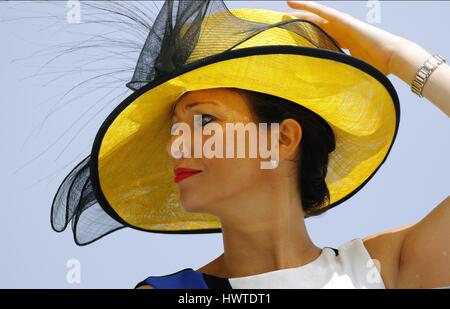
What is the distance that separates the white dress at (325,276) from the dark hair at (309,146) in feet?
0.85

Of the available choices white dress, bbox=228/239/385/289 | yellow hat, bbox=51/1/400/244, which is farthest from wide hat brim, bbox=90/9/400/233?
white dress, bbox=228/239/385/289

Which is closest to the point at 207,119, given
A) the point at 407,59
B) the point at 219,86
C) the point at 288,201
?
the point at 219,86

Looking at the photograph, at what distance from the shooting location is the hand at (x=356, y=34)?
2.45 m

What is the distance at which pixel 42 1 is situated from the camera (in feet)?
6.93

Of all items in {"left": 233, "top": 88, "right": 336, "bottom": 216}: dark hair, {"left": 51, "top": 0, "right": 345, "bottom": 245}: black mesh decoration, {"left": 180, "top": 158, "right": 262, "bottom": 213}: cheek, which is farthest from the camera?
{"left": 233, "top": 88, "right": 336, "bottom": 216}: dark hair

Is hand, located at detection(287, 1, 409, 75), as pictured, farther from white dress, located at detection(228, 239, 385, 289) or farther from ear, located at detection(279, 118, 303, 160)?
white dress, located at detection(228, 239, 385, 289)

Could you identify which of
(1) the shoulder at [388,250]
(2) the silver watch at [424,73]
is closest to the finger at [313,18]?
(2) the silver watch at [424,73]

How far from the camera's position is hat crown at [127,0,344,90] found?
2205mm

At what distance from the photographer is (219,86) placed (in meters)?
2.36

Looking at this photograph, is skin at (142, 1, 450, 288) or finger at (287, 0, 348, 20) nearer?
skin at (142, 1, 450, 288)

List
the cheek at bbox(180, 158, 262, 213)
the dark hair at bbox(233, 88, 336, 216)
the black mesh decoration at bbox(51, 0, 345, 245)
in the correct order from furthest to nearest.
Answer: the dark hair at bbox(233, 88, 336, 216), the cheek at bbox(180, 158, 262, 213), the black mesh decoration at bbox(51, 0, 345, 245)

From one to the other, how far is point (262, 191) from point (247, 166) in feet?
0.33

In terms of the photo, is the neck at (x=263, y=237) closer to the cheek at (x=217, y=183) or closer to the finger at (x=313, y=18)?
the cheek at (x=217, y=183)
